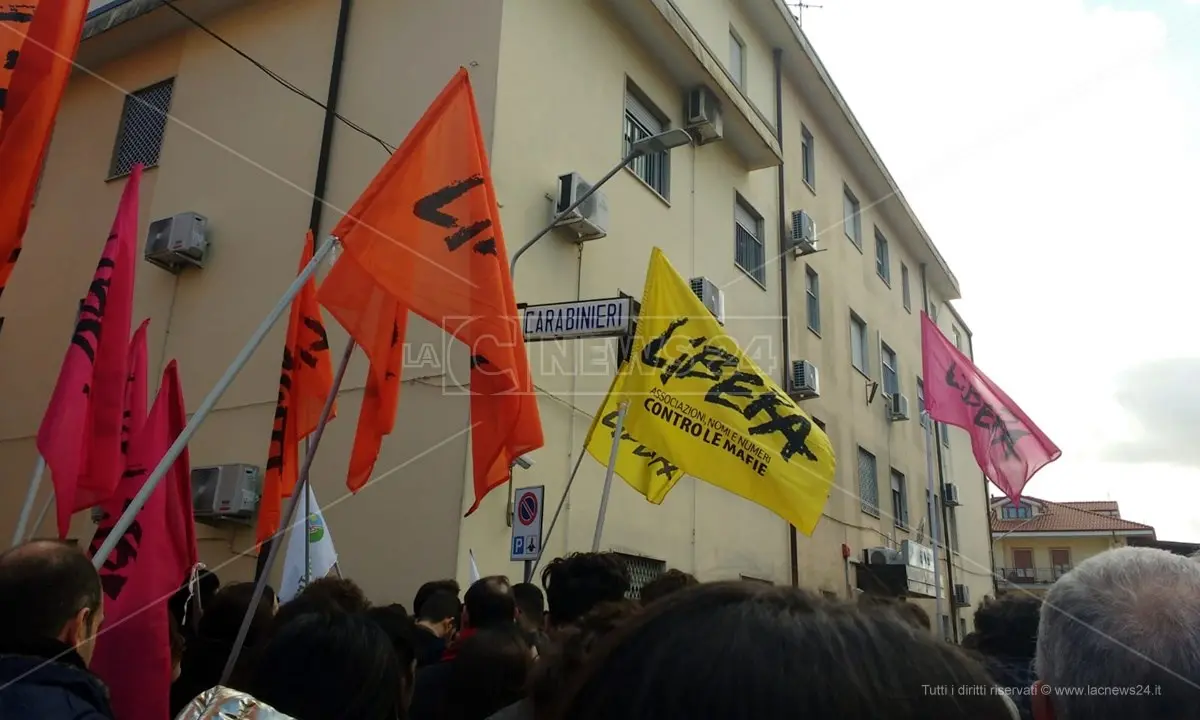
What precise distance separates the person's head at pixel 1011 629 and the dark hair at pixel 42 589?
9.24 ft

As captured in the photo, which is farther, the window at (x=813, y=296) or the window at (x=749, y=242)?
the window at (x=813, y=296)

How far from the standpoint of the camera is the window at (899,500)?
17163 millimetres

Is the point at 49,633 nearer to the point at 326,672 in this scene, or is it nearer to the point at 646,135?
the point at 326,672

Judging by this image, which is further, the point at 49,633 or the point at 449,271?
the point at 449,271

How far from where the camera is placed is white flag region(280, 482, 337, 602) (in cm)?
558

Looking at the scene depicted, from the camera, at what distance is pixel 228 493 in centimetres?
782

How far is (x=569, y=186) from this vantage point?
843 cm

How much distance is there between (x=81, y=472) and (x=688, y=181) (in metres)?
8.29

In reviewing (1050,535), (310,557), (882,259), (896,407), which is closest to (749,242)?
(896,407)

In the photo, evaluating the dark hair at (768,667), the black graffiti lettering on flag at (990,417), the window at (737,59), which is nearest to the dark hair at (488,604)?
the dark hair at (768,667)

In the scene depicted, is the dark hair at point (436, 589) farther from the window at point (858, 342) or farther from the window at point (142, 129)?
the window at point (858, 342)

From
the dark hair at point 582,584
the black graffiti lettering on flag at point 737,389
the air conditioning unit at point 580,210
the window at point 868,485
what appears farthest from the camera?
the window at point 868,485

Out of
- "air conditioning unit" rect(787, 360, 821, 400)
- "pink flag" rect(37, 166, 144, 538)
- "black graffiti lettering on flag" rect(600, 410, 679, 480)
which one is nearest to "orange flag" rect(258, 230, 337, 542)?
"pink flag" rect(37, 166, 144, 538)

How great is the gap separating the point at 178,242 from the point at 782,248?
8.58 metres
